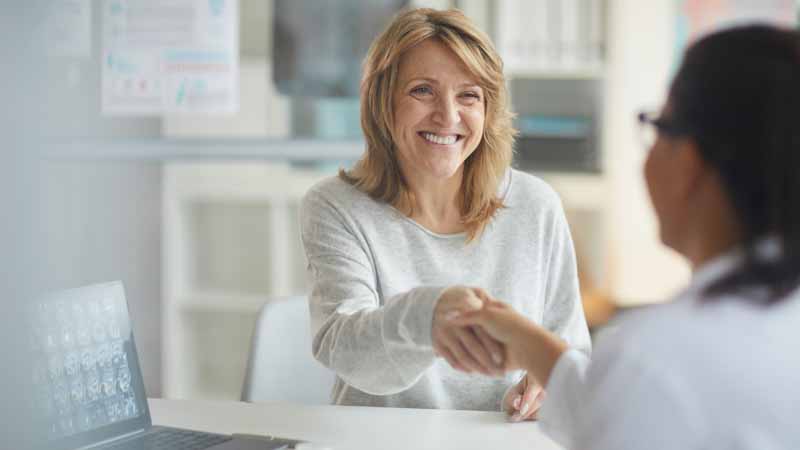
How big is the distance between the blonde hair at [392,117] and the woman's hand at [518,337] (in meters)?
0.51

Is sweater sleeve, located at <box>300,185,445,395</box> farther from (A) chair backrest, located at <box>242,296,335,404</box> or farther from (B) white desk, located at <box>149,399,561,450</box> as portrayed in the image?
(A) chair backrest, located at <box>242,296,335,404</box>

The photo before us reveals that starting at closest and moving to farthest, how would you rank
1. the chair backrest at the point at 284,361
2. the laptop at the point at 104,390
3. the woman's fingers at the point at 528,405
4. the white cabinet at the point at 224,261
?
the laptop at the point at 104,390
the woman's fingers at the point at 528,405
the chair backrest at the point at 284,361
the white cabinet at the point at 224,261

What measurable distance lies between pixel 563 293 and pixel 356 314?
1.40ft

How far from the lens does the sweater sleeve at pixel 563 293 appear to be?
155 cm

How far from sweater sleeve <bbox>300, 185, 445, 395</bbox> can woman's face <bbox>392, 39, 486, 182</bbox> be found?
0.17 meters

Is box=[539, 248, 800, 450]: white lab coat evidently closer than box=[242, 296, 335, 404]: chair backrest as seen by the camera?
Yes

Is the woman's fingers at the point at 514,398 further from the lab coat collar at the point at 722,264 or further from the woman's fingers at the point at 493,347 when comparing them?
the lab coat collar at the point at 722,264

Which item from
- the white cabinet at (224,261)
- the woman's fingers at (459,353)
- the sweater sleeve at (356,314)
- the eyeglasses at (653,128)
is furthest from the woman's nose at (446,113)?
the white cabinet at (224,261)

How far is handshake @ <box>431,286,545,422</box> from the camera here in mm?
985

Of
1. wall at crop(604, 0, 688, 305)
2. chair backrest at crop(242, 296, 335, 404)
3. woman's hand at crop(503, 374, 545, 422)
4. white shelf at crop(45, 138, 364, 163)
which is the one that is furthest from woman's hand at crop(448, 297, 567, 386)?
wall at crop(604, 0, 688, 305)

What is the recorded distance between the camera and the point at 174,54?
259 centimetres

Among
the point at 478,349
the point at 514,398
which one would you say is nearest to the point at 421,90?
the point at 514,398

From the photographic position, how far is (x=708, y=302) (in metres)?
0.69

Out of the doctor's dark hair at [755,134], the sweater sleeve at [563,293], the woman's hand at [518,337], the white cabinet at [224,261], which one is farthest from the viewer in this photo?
the white cabinet at [224,261]
